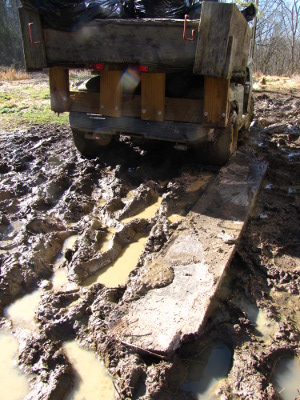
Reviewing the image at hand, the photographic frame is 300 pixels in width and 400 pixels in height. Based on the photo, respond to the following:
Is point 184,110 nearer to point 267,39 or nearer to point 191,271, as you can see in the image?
point 191,271

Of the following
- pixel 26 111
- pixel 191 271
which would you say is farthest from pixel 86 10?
pixel 26 111

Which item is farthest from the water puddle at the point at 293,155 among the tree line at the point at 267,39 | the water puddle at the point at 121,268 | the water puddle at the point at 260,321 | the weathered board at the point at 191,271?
the tree line at the point at 267,39

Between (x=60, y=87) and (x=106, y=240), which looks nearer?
(x=106, y=240)

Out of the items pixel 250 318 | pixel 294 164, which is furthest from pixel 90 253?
pixel 294 164

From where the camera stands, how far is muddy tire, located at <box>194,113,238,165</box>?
4590 mm

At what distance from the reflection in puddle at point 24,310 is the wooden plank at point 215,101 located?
262 cm

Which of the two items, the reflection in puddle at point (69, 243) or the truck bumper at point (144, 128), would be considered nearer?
the reflection in puddle at point (69, 243)

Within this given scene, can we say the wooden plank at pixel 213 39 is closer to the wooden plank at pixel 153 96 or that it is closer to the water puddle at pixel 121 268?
the wooden plank at pixel 153 96

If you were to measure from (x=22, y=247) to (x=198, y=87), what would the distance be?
9.32ft

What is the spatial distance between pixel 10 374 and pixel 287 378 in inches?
62.9

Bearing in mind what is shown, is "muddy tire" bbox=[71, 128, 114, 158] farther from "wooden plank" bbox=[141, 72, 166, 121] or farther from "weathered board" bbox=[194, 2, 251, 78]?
"weathered board" bbox=[194, 2, 251, 78]

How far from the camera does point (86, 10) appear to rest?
3900 millimetres

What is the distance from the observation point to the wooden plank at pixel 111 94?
170 inches

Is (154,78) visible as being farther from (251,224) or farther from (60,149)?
(60,149)
